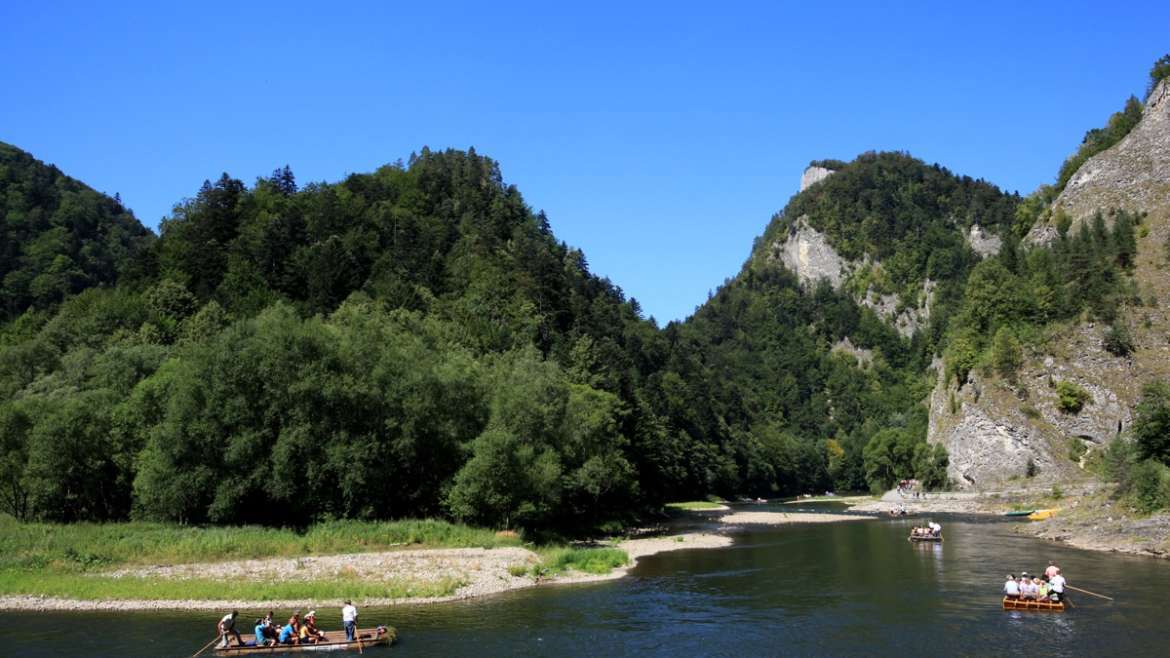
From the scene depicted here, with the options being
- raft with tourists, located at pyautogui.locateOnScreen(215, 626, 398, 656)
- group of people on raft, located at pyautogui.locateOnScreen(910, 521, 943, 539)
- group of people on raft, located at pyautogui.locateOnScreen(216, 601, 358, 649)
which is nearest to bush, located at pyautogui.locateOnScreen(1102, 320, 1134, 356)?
group of people on raft, located at pyautogui.locateOnScreen(910, 521, 943, 539)

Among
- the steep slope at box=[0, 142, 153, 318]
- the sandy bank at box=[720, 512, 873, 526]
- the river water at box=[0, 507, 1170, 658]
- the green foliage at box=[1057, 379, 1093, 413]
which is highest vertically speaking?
the steep slope at box=[0, 142, 153, 318]

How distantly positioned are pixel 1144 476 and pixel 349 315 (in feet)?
243

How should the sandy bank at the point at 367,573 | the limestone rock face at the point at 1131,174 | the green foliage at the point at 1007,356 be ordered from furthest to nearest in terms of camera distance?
the limestone rock face at the point at 1131,174, the green foliage at the point at 1007,356, the sandy bank at the point at 367,573

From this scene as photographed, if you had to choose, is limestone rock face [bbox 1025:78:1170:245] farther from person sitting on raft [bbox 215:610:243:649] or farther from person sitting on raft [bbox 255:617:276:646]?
person sitting on raft [bbox 215:610:243:649]

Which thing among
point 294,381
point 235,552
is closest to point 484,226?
point 294,381

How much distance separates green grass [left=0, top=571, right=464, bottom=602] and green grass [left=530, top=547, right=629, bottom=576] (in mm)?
8412

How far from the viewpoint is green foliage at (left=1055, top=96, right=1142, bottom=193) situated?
14500 centimetres

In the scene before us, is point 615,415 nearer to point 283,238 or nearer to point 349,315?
point 349,315

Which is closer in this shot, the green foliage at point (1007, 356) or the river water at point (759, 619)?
the river water at point (759, 619)

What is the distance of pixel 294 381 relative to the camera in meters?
62.8

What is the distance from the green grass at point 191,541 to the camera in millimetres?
53000

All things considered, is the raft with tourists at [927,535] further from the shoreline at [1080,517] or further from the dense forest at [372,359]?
the dense forest at [372,359]

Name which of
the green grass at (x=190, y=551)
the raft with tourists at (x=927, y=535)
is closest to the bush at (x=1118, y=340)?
the raft with tourists at (x=927, y=535)

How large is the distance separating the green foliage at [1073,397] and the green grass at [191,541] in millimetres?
81816
